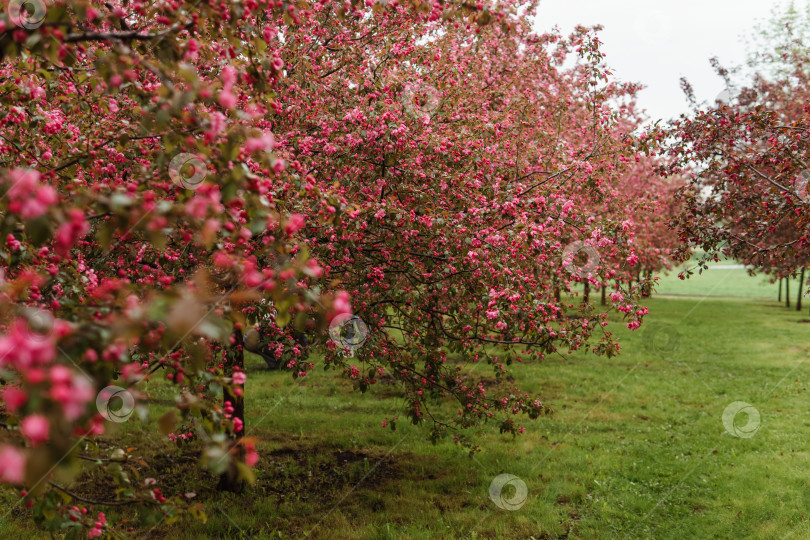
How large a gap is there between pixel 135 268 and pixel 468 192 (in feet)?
13.1

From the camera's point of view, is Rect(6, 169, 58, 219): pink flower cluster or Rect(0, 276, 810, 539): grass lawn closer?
Rect(6, 169, 58, 219): pink flower cluster

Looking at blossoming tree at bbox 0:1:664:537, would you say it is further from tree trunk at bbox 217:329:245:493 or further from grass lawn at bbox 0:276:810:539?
grass lawn at bbox 0:276:810:539

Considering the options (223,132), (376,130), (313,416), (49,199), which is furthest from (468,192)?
(313,416)

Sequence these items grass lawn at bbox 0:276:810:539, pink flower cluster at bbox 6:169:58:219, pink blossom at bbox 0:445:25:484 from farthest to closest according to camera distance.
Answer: grass lawn at bbox 0:276:810:539
pink flower cluster at bbox 6:169:58:219
pink blossom at bbox 0:445:25:484

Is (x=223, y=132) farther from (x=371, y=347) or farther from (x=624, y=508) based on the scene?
(x=624, y=508)

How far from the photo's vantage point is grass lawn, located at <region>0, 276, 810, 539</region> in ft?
22.5

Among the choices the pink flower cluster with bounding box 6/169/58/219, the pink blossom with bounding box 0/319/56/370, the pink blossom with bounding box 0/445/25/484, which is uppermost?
the pink flower cluster with bounding box 6/169/58/219

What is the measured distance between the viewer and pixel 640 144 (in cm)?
725

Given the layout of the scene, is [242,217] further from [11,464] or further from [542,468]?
[542,468]

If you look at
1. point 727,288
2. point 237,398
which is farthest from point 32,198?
point 727,288

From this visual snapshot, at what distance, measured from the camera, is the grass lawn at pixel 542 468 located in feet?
22.5

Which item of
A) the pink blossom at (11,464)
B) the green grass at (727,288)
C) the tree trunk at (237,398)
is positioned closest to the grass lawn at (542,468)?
the tree trunk at (237,398)

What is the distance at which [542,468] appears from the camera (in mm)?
8656

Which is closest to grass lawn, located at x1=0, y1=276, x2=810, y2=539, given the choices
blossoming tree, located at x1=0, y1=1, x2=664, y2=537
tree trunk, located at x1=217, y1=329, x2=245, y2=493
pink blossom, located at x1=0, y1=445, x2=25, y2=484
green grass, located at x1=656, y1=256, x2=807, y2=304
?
tree trunk, located at x1=217, y1=329, x2=245, y2=493
